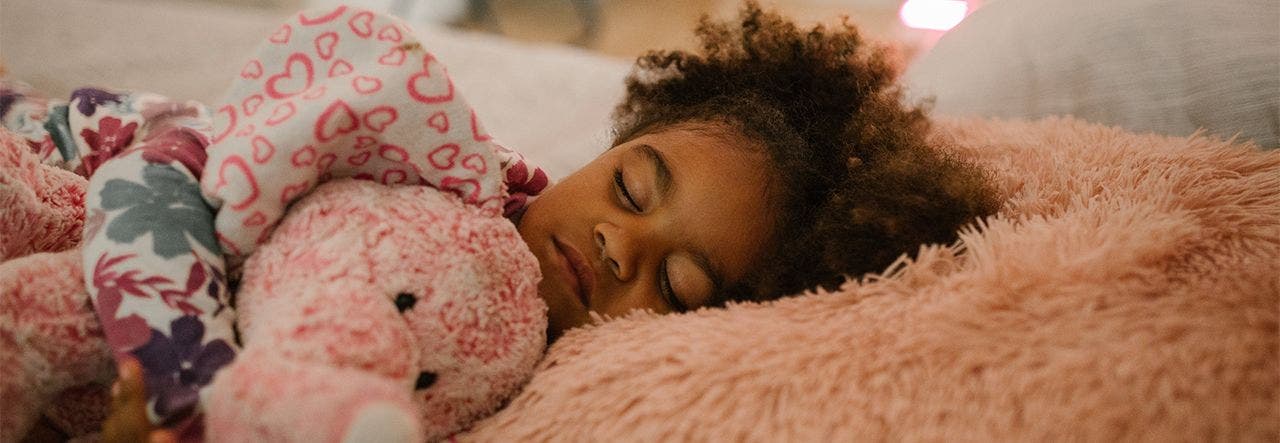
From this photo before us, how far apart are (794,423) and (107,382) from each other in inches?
19.9

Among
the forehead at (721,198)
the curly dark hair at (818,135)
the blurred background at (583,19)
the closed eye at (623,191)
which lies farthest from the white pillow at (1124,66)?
the blurred background at (583,19)

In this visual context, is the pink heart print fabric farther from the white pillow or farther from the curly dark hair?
the white pillow

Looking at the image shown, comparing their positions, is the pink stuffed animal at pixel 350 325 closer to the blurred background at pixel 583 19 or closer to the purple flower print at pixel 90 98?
the purple flower print at pixel 90 98

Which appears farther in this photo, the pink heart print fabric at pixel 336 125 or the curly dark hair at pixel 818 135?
the curly dark hair at pixel 818 135

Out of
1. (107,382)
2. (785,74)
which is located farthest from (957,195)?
(107,382)

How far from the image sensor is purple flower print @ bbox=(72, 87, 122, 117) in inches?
36.7

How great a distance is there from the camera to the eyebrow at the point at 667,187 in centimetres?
73

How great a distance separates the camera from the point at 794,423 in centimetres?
49

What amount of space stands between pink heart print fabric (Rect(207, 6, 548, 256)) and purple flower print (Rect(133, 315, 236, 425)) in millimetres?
83

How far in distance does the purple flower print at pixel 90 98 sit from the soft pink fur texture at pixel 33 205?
0.27 m

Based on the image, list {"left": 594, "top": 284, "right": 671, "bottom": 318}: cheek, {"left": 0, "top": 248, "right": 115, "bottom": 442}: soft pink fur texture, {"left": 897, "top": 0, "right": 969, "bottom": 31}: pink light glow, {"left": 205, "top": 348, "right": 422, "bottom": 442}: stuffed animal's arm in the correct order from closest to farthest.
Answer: {"left": 205, "top": 348, "right": 422, "bottom": 442}: stuffed animal's arm, {"left": 0, "top": 248, "right": 115, "bottom": 442}: soft pink fur texture, {"left": 594, "top": 284, "right": 671, "bottom": 318}: cheek, {"left": 897, "top": 0, "right": 969, "bottom": 31}: pink light glow

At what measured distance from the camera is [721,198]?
0.74m

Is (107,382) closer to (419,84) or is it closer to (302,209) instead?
(302,209)

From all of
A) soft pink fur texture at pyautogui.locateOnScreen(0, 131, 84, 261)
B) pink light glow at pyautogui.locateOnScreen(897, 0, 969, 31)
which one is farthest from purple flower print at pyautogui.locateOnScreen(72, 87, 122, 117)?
pink light glow at pyautogui.locateOnScreen(897, 0, 969, 31)
